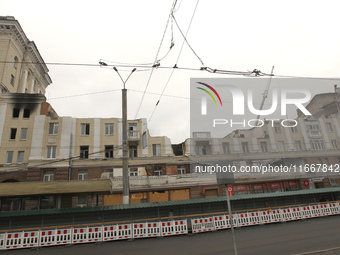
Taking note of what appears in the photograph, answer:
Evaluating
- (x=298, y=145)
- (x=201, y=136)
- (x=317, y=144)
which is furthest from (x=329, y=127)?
(x=201, y=136)

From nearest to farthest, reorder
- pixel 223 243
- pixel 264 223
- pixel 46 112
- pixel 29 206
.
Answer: pixel 223 243, pixel 264 223, pixel 29 206, pixel 46 112

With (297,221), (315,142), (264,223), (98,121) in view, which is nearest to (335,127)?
(315,142)

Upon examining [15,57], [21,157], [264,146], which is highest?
[15,57]

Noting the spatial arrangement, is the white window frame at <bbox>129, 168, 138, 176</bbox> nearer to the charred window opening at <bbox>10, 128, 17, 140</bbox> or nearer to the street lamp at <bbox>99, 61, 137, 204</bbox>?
the street lamp at <bbox>99, 61, 137, 204</bbox>

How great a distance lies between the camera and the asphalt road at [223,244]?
1154 centimetres

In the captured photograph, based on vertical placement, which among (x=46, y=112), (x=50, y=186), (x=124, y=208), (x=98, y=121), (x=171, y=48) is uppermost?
(x=46, y=112)

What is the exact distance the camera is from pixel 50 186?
19328mm

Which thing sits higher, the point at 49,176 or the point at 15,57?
the point at 15,57

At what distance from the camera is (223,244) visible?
43.1 feet

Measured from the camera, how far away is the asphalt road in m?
11.5

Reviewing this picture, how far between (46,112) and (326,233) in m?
35.1

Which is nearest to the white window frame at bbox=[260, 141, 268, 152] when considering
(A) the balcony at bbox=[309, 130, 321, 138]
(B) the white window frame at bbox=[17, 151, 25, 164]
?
(A) the balcony at bbox=[309, 130, 321, 138]

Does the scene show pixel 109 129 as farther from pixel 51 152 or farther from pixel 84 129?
pixel 51 152

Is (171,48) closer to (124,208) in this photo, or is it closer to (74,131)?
(124,208)
